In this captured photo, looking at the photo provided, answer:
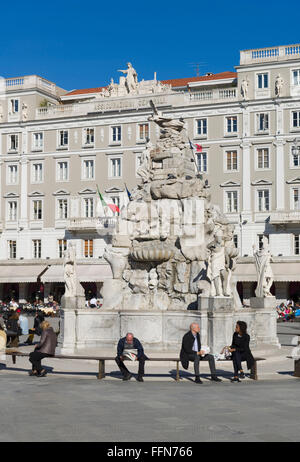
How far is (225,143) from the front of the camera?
50594 millimetres

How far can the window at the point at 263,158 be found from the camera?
49.5m

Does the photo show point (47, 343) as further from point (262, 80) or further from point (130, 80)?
point (130, 80)

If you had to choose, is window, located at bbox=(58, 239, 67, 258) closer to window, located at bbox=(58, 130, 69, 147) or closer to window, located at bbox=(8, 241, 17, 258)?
window, located at bbox=(8, 241, 17, 258)

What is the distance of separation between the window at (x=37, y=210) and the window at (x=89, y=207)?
3.88m

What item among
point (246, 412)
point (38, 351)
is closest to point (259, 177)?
point (38, 351)

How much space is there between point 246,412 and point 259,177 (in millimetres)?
39825

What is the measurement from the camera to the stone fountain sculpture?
1981 centimetres

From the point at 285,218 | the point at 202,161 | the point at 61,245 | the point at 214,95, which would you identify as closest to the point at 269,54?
the point at 214,95

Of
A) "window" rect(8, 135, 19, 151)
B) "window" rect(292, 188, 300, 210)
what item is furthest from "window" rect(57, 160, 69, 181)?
"window" rect(292, 188, 300, 210)

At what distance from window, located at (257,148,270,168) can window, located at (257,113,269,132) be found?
1484 mm

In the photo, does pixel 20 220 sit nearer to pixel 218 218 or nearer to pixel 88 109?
pixel 88 109

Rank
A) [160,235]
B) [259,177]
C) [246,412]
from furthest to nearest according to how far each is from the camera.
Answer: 1. [259,177]
2. [160,235]
3. [246,412]
